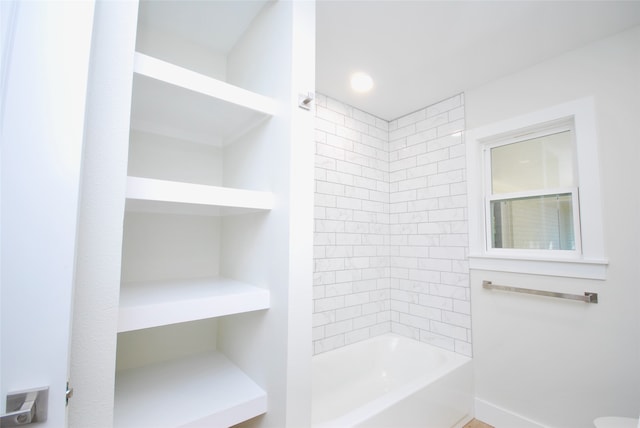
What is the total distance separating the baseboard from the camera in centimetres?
196

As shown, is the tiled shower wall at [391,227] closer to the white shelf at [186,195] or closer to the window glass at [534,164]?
the window glass at [534,164]

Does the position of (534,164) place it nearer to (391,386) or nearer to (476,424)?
(476,424)

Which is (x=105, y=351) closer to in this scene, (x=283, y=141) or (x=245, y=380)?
(x=245, y=380)

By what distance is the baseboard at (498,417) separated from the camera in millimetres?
1963

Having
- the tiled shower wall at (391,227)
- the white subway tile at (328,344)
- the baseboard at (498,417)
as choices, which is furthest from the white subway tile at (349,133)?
the baseboard at (498,417)

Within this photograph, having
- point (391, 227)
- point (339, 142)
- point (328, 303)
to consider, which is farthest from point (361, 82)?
point (328, 303)

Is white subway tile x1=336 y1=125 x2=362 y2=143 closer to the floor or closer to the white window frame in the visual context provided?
the white window frame

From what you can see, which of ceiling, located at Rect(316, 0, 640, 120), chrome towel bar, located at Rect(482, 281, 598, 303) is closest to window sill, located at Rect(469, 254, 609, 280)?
chrome towel bar, located at Rect(482, 281, 598, 303)

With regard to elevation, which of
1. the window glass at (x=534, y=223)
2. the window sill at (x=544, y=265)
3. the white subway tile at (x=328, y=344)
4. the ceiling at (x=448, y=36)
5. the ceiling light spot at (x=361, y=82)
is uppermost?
the ceiling at (x=448, y=36)

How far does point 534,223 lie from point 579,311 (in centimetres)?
64

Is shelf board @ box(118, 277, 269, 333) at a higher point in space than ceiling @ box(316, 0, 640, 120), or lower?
lower

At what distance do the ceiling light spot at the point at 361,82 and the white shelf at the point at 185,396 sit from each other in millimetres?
2164

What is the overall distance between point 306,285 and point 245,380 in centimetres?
60

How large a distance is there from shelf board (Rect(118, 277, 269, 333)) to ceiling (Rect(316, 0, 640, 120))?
1587 mm
